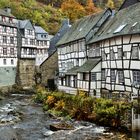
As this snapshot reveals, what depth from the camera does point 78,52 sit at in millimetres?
44250

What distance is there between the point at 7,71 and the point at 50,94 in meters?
20.7

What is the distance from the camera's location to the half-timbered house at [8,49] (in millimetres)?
57656

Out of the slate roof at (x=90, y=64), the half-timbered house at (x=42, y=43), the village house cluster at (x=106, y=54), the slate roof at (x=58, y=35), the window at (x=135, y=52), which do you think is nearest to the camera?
the window at (x=135, y=52)

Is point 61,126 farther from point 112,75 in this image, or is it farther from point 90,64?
point 90,64

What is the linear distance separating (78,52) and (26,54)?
21.4m

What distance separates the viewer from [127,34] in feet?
98.0

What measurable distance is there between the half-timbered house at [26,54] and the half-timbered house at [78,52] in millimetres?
11635

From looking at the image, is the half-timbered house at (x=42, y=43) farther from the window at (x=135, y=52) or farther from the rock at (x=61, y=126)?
the rock at (x=61, y=126)

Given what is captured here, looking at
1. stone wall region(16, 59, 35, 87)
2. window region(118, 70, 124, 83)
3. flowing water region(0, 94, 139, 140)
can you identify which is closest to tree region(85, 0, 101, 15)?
stone wall region(16, 59, 35, 87)

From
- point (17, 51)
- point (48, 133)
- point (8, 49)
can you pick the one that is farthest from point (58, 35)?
point (48, 133)

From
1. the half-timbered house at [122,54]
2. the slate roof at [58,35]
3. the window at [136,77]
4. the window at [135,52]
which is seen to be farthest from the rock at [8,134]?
the slate roof at [58,35]

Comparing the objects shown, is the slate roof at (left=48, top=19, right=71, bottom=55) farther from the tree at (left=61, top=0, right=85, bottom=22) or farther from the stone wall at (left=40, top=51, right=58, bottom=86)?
the tree at (left=61, top=0, right=85, bottom=22)

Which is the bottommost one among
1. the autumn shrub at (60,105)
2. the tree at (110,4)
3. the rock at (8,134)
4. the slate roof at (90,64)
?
the rock at (8,134)

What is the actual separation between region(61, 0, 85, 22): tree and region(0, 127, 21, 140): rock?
221ft
